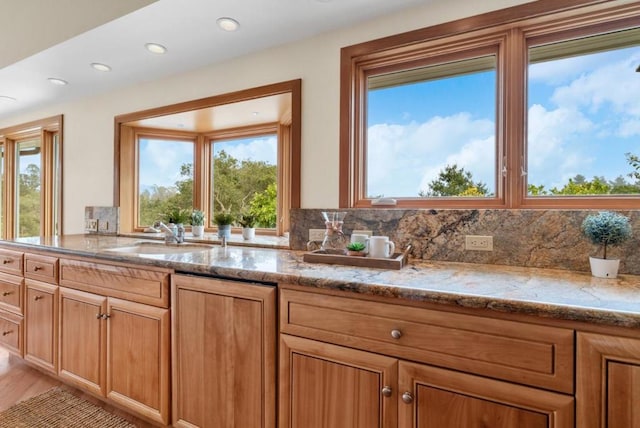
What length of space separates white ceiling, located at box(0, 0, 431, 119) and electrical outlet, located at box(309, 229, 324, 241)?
1.15 metres

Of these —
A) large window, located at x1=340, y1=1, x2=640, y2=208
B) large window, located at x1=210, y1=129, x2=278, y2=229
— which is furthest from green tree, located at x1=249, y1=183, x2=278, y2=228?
large window, located at x1=340, y1=1, x2=640, y2=208

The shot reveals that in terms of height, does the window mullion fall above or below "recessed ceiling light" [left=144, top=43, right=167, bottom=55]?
below

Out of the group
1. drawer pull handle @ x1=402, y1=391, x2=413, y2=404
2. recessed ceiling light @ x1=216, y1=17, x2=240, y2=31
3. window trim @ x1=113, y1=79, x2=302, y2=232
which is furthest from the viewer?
window trim @ x1=113, y1=79, x2=302, y2=232

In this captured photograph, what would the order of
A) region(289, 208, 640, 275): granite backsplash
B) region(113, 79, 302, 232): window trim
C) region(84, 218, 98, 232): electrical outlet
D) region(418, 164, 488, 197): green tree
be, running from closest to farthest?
1. region(289, 208, 640, 275): granite backsplash
2. region(418, 164, 488, 197): green tree
3. region(113, 79, 302, 232): window trim
4. region(84, 218, 98, 232): electrical outlet

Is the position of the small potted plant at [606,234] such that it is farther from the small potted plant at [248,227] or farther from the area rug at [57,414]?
the area rug at [57,414]

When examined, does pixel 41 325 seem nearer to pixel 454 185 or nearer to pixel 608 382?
pixel 454 185

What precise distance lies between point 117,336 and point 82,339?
340mm

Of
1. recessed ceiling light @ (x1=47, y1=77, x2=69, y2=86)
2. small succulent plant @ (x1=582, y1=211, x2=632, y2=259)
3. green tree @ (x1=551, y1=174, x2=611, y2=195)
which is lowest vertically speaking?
small succulent plant @ (x1=582, y1=211, x2=632, y2=259)

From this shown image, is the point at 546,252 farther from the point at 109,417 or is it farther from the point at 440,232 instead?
the point at 109,417

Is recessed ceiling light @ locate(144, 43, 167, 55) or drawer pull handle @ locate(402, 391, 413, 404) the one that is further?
recessed ceiling light @ locate(144, 43, 167, 55)

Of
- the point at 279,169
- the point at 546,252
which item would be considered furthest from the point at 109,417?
the point at 546,252

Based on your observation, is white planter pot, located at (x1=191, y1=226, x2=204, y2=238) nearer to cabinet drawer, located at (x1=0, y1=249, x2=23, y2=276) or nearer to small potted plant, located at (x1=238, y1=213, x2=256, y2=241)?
small potted plant, located at (x1=238, y1=213, x2=256, y2=241)

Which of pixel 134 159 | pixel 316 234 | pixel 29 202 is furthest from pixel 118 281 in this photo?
pixel 29 202

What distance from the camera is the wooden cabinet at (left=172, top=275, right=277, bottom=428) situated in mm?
1293
